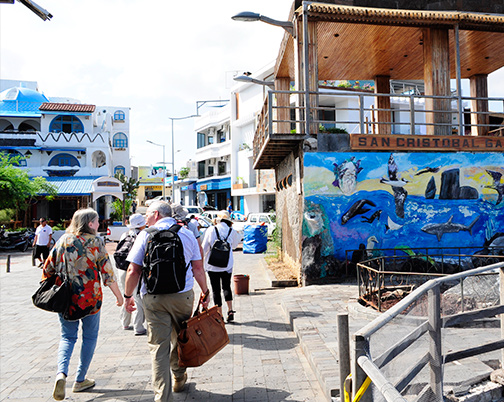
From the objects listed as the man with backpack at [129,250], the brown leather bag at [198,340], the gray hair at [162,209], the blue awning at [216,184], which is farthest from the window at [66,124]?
the brown leather bag at [198,340]

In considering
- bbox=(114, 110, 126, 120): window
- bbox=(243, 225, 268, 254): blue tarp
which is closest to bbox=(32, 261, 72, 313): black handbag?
bbox=(243, 225, 268, 254): blue tarp

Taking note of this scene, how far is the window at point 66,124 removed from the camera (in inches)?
1282

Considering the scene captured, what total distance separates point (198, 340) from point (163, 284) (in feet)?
2.16

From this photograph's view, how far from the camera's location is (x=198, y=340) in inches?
154

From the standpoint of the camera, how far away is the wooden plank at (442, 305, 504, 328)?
11.3ft

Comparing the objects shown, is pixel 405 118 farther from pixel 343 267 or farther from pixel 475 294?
pixel 475 294

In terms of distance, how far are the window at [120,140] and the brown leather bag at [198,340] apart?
5292cm

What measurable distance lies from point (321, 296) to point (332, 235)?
186cm

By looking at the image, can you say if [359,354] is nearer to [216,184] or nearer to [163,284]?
[163,284]

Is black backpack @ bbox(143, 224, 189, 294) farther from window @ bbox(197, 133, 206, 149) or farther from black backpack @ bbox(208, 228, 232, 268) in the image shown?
window @ bbox(197, 133, 206, 149)

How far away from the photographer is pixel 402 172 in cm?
973

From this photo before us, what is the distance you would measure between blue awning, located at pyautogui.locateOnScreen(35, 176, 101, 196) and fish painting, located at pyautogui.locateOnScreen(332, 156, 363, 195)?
75.3 feet

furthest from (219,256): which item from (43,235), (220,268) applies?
(43,235)

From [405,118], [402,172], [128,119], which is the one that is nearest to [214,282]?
[402,172]
